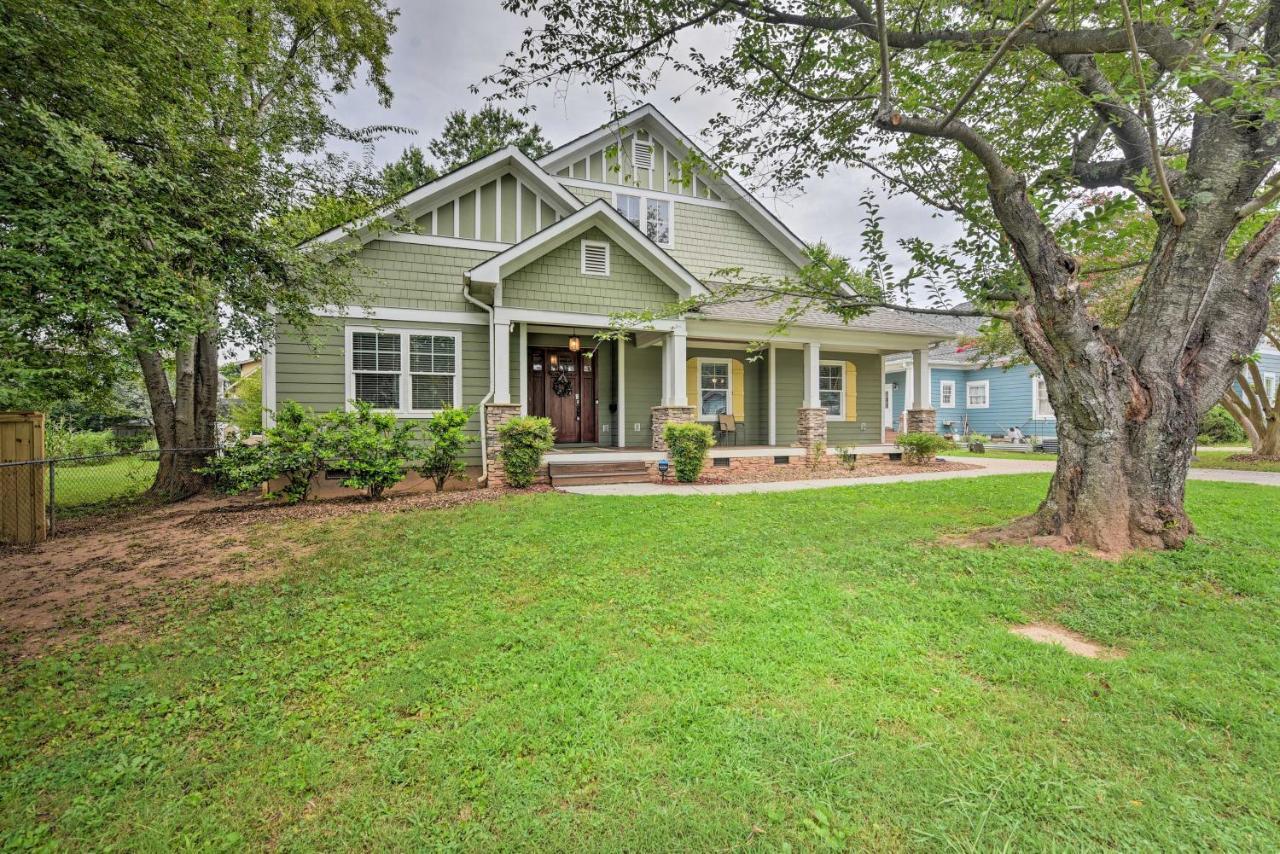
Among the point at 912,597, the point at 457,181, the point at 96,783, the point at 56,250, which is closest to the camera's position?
the point at 96,783

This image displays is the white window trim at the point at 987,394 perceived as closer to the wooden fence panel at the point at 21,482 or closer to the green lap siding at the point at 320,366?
the green lap siding at the point at 320,366

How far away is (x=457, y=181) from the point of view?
31.4ft

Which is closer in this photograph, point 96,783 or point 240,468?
point 96,783

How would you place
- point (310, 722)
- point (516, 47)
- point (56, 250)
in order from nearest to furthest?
point (310, 722)
point (56, 250)
point (516, 47)

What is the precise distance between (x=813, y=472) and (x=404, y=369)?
836cm

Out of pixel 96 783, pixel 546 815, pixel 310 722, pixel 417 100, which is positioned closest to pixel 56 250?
pixel 96 783

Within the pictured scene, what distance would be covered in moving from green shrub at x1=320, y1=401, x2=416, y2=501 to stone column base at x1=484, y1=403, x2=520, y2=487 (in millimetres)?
1292

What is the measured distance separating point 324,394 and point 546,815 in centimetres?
895

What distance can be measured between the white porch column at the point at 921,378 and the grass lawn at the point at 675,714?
30.3 feet

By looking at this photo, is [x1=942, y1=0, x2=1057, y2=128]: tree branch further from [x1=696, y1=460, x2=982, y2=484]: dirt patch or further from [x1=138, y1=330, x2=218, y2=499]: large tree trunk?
[x1=138, y1=330, x2=218, y2=499]: large tree trunk

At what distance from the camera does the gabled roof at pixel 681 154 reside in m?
11.7

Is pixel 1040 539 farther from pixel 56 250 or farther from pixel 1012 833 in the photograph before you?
pixel 56 250

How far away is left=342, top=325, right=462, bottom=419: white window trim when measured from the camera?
351 inches

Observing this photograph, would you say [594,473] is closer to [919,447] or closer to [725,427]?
[725,427]
